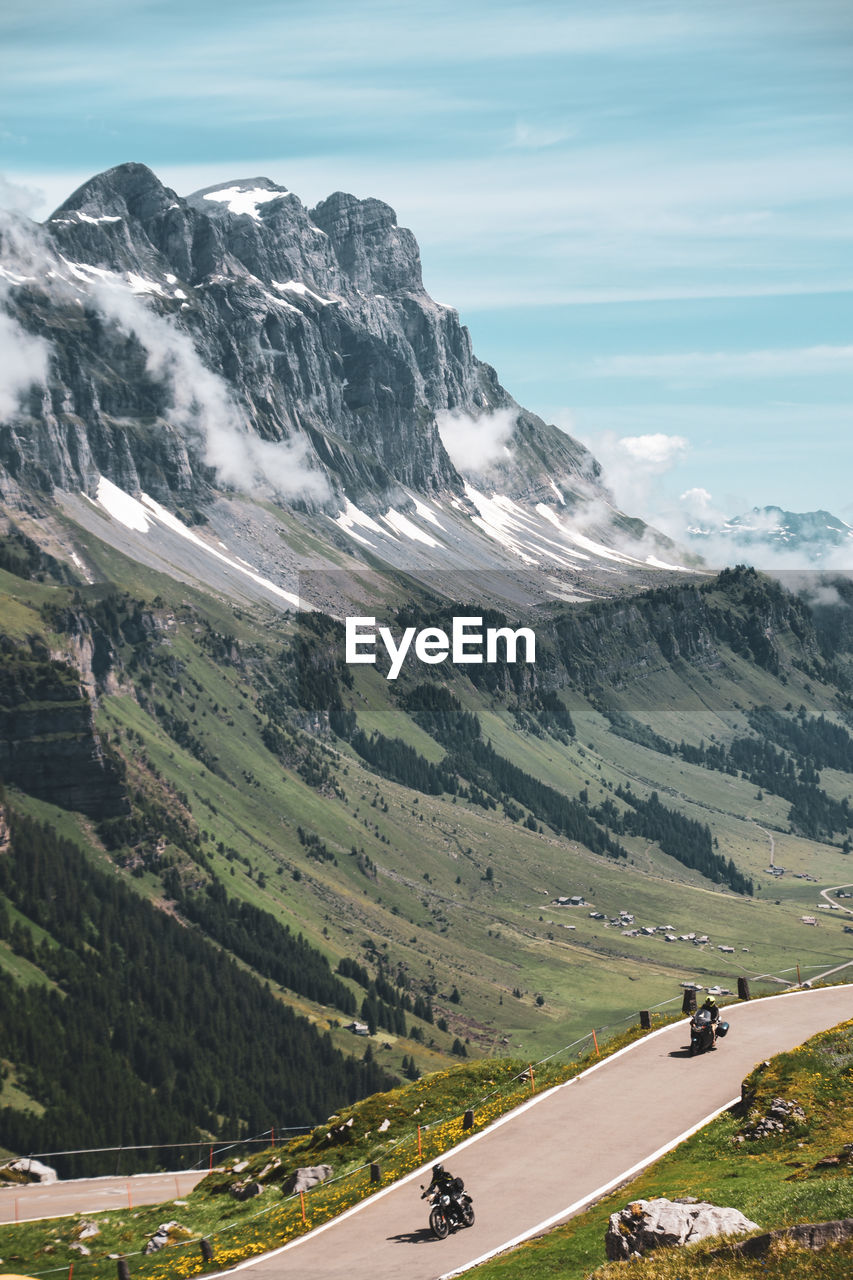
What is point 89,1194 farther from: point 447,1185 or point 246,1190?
point 447,1185

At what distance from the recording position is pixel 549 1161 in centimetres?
6588

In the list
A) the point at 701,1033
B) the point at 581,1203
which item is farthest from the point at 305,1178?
the point at 701,1033

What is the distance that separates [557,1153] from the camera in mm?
66812

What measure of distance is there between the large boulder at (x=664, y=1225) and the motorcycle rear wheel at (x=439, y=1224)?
1225 centimetres

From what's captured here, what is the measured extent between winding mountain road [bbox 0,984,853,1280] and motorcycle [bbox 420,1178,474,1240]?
48 centimetres

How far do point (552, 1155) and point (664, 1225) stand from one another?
784 inches

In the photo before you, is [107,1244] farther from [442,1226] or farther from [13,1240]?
[442,1226]

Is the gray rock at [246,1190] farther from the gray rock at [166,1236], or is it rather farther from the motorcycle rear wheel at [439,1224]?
the motorcycle rear wheel at [439,1224]

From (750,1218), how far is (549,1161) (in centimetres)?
1829

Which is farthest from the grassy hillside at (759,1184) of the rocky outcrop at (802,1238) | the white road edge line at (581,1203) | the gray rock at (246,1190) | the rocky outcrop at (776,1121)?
the gray rock at (246,1190)

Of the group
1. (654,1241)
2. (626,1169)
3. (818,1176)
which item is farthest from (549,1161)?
(654,1241)

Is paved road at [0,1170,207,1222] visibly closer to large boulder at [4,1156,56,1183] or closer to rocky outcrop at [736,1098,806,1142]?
large boulder at [4,1156,56,1183]

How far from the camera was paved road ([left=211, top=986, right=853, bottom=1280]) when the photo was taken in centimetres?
5850

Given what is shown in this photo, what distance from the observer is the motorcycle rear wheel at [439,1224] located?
5888 cm
